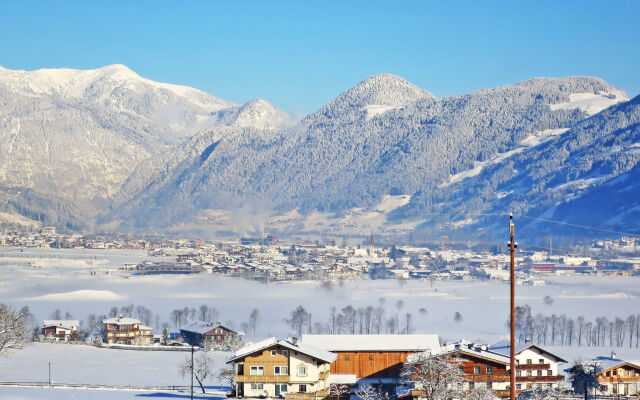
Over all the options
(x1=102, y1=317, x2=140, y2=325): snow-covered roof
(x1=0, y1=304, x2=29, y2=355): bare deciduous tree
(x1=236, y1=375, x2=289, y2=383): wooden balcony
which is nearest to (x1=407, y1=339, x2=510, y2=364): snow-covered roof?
(x1=236, y1=375, x2=289, y2=383): wooden balcony

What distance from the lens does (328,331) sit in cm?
8588

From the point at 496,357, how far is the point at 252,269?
137134 mm

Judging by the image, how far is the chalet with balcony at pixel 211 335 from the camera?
75188 mm

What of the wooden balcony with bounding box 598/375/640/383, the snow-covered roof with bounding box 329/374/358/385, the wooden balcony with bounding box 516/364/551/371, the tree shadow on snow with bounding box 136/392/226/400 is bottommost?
the wooden balcony with bounding box 598/375/640/383

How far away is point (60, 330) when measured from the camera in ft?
265

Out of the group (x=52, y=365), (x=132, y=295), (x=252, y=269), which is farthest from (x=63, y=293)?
(x=52, y=365)

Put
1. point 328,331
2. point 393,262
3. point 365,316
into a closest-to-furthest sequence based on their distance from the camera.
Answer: point 328,331 → point 365,316 → point 393,262

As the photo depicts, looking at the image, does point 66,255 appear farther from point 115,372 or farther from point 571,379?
point 571,379

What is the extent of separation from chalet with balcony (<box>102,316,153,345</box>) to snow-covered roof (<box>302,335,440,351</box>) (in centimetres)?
3356

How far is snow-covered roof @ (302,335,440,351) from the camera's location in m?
45.2

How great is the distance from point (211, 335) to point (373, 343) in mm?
33573

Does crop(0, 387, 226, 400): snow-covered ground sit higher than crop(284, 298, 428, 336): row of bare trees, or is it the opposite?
crop(0, 387, 226, 400): snow-covered ground

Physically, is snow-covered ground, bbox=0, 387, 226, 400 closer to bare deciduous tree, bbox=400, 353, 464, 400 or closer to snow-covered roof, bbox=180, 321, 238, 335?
bare deciduous tree, bbox=400, 353, 464, 400

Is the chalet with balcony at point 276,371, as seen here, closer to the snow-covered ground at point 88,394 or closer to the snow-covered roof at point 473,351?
the snow-covered ground at point 88,394
